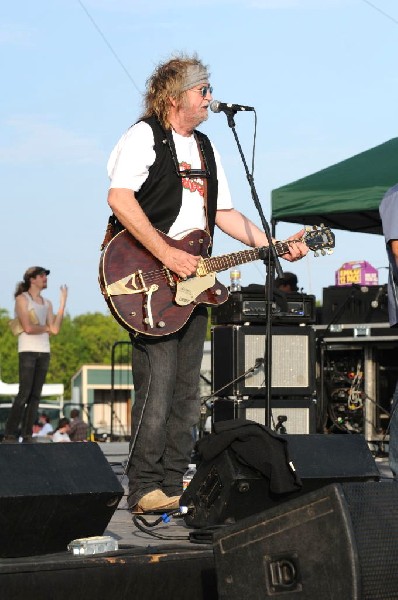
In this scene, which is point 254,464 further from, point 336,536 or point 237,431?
point 336,536

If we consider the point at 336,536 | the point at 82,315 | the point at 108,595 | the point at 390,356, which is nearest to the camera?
the point at 336,536

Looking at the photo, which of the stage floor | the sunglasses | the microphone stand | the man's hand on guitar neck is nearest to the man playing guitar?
the sunglasses

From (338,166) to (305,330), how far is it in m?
1.69

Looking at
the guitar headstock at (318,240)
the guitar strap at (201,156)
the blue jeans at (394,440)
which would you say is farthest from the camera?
the guitar headstock at (318,240)

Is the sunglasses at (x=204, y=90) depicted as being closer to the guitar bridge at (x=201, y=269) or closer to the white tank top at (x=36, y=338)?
the guitar bridge at (x=201, y=269)

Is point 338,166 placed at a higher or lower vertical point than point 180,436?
higher

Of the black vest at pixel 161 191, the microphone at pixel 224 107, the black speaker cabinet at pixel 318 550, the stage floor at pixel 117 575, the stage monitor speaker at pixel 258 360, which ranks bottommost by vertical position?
the stage floor at pixel 117 575

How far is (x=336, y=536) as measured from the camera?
294 cm

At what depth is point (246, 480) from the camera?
4750 millimetres

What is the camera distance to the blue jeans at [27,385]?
1172 centimetres

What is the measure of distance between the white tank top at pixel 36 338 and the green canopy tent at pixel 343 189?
113 inches

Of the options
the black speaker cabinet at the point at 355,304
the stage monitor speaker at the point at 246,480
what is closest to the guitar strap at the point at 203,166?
the stage monitor speaker at the point at 246,480

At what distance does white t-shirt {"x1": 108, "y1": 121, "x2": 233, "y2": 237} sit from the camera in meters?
5.52

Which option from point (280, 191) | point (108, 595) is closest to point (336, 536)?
point (108, 595)
